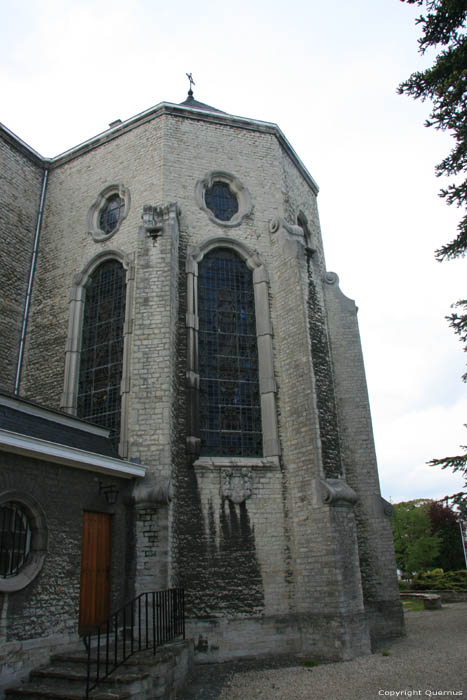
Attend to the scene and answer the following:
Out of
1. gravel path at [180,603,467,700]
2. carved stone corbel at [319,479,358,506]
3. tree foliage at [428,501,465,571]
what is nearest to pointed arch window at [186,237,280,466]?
carved stone corbel at [319,479,358,506]

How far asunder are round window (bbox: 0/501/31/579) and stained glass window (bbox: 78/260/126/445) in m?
3.43

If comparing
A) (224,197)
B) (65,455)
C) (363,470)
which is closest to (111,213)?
(224,197)

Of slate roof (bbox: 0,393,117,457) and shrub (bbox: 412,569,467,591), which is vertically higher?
slate roof (bbox: 0,393,117,457)

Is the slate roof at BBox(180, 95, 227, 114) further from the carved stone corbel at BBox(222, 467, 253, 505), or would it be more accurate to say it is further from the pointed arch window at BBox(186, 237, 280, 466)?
the carved stone corbel at BBox(222, 467, 253, 505)

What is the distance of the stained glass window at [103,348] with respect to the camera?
11.5 m

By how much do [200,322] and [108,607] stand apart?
6.07 metres

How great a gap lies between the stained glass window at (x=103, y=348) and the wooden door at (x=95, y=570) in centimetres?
231

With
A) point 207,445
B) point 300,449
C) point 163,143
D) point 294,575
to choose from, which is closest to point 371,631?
point 294,575

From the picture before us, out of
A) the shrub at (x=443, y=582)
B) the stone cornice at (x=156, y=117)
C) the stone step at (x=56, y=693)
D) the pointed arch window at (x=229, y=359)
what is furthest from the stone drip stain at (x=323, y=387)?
the shrub at (x=443, y=582)

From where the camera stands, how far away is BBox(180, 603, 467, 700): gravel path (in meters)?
6.68

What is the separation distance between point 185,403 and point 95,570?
3648 mm

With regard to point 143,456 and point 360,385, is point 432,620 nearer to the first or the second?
point 360,385

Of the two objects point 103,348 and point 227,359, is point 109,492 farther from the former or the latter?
point 103,348

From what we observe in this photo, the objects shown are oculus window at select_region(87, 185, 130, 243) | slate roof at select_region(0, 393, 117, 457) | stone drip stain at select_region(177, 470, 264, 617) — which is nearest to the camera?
slate roof at select_region(0, 393, 117, 457)
